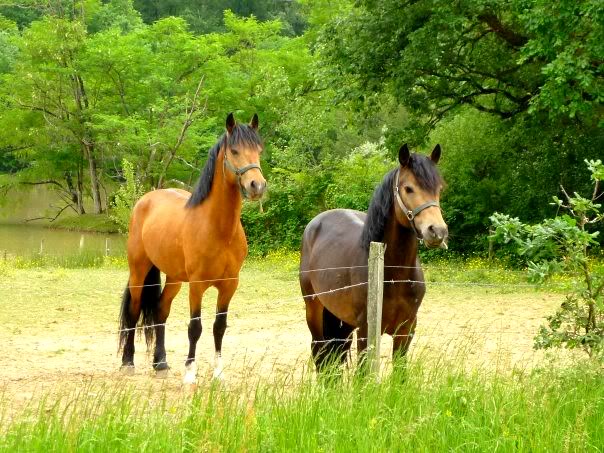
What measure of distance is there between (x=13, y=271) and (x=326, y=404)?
50.9 ft

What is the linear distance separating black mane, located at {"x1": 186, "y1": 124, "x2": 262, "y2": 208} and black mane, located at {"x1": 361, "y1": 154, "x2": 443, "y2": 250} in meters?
1.50

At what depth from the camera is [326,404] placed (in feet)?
14.7

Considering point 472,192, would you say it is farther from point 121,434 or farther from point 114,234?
point 114,234

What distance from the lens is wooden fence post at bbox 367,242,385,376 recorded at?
5.28 meters

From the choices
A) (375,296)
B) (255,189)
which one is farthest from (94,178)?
(375,296)

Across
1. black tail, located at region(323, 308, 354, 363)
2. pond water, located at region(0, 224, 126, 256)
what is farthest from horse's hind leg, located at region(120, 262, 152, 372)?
pond water, located at region(0, 224, 126, 256)

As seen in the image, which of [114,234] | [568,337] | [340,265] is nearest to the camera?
[568,337]

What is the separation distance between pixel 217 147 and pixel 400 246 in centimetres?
214

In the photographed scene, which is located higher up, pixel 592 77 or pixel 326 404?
pixel 592 77

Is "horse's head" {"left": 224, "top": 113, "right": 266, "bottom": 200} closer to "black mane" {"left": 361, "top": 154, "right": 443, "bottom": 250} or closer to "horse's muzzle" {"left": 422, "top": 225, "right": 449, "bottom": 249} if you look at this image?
"black mane" {"left": 361, "top": 154, "right": 443, "bottom": 250}

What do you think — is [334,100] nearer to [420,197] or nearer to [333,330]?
[333,330]

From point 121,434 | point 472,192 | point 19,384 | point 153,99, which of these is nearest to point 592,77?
point 472,192

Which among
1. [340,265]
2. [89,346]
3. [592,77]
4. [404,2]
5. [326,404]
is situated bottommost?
[89,346]

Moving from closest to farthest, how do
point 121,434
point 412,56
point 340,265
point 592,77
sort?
point 121,434 < point 340,265 < point 592,77 < point 412,56
